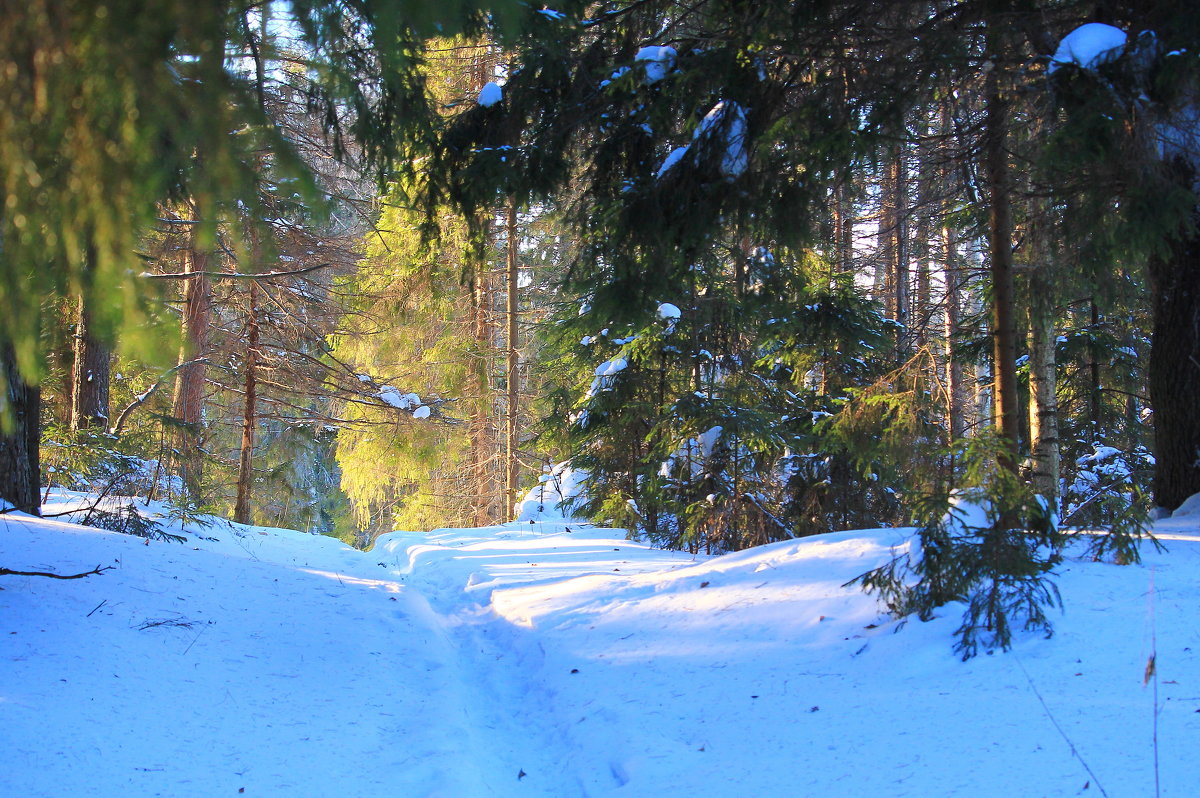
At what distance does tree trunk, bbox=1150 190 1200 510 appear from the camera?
6.83 meters

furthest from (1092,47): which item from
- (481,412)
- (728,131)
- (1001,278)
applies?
(481,412)

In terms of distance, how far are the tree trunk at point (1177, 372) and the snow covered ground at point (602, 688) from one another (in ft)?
3.04

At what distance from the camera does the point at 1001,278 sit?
5574 mm

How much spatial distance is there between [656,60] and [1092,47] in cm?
298

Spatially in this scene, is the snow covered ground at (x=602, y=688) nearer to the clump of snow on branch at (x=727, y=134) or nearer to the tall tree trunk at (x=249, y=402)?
the clump of snow on branch at (x=727, y=134)

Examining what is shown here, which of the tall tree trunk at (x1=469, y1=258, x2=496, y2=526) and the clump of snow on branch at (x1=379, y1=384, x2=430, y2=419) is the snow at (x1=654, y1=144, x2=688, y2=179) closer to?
the clump of snow on branch at (x1=379, y1=384, x2=430, y2=419)

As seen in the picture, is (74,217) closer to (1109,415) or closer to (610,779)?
(610,779)

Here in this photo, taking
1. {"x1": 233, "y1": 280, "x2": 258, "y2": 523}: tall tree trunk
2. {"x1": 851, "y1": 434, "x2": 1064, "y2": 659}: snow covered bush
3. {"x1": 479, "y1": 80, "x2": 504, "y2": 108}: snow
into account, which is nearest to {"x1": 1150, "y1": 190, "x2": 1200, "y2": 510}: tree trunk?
{"x1": 851, "y1": 434, "x2": 1064, "y2": 659}: snow covered bush

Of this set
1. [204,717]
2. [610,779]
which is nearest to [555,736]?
[610,779]

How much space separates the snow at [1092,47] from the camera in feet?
14.9

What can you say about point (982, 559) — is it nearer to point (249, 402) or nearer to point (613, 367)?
point (613, 367)

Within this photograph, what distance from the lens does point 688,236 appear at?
5910 millimetres

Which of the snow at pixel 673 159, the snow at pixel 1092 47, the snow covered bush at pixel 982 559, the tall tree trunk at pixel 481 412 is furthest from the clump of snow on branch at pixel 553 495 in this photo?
the snow at pixel 1092 47

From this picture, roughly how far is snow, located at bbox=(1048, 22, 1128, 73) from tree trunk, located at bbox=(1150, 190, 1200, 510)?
3.13 meters
